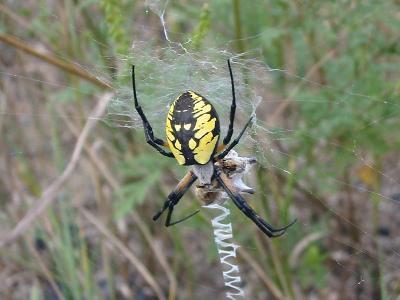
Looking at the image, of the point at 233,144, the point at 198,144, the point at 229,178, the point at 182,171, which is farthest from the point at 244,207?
the point at 198,144

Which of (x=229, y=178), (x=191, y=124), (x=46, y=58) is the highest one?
(x=46, y=58)

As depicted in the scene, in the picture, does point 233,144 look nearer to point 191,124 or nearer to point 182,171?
point 191,124

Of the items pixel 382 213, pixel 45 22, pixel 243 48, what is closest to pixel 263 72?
pixel 243 48

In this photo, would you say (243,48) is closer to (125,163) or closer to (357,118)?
(357,118)

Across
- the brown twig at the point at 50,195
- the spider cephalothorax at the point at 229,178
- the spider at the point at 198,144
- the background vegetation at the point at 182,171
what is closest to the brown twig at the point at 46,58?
the background vegetation at the point at 182,171

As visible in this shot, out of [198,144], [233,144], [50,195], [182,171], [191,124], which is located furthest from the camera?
[50,195]

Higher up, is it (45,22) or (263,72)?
(45,22)
